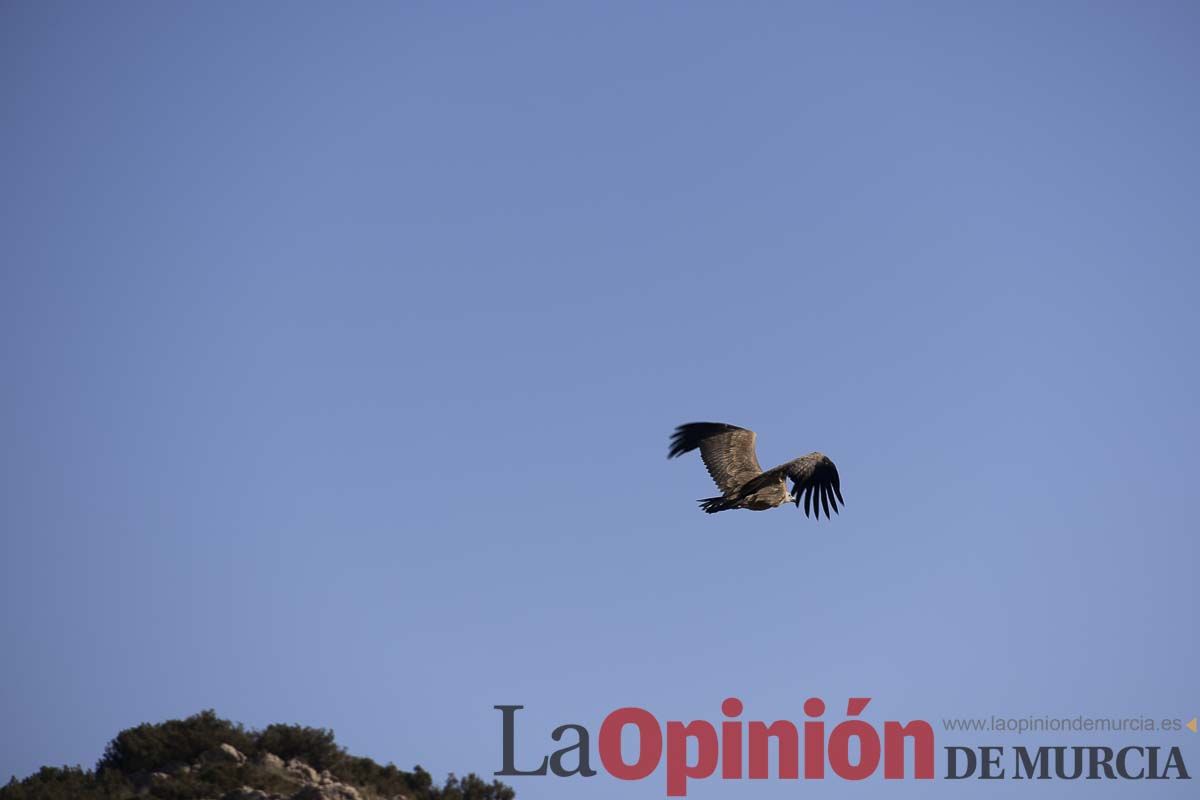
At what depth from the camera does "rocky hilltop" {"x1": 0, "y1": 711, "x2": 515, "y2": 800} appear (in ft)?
127

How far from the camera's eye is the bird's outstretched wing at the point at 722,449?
3600 cm

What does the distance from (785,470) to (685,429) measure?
164 inches

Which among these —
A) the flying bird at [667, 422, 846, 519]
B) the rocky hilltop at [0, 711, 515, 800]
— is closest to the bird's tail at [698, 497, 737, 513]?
the flying bird at [667, 422, 846, 519]

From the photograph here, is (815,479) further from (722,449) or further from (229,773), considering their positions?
(229,773)

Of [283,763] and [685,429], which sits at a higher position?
[685,429]

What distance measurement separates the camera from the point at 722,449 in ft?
122

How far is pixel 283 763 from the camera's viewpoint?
139 ft

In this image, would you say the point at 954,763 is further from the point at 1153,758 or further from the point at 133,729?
the point at 133,729

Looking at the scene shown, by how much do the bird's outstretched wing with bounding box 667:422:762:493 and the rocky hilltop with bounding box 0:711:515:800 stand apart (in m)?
11.0

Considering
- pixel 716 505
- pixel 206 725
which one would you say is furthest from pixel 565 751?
pixel 716 505

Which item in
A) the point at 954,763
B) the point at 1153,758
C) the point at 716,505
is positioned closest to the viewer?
the point at 716,505

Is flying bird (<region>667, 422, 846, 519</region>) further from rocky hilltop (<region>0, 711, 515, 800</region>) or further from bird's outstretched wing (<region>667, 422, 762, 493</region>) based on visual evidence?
rocky hilltop (<region>0, 711, 515, 800</region>)

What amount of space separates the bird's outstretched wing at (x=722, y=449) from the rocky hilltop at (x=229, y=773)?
11.0m

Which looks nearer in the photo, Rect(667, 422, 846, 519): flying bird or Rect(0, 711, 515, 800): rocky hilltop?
Rect(667, 422, 846, 519): flying bird
